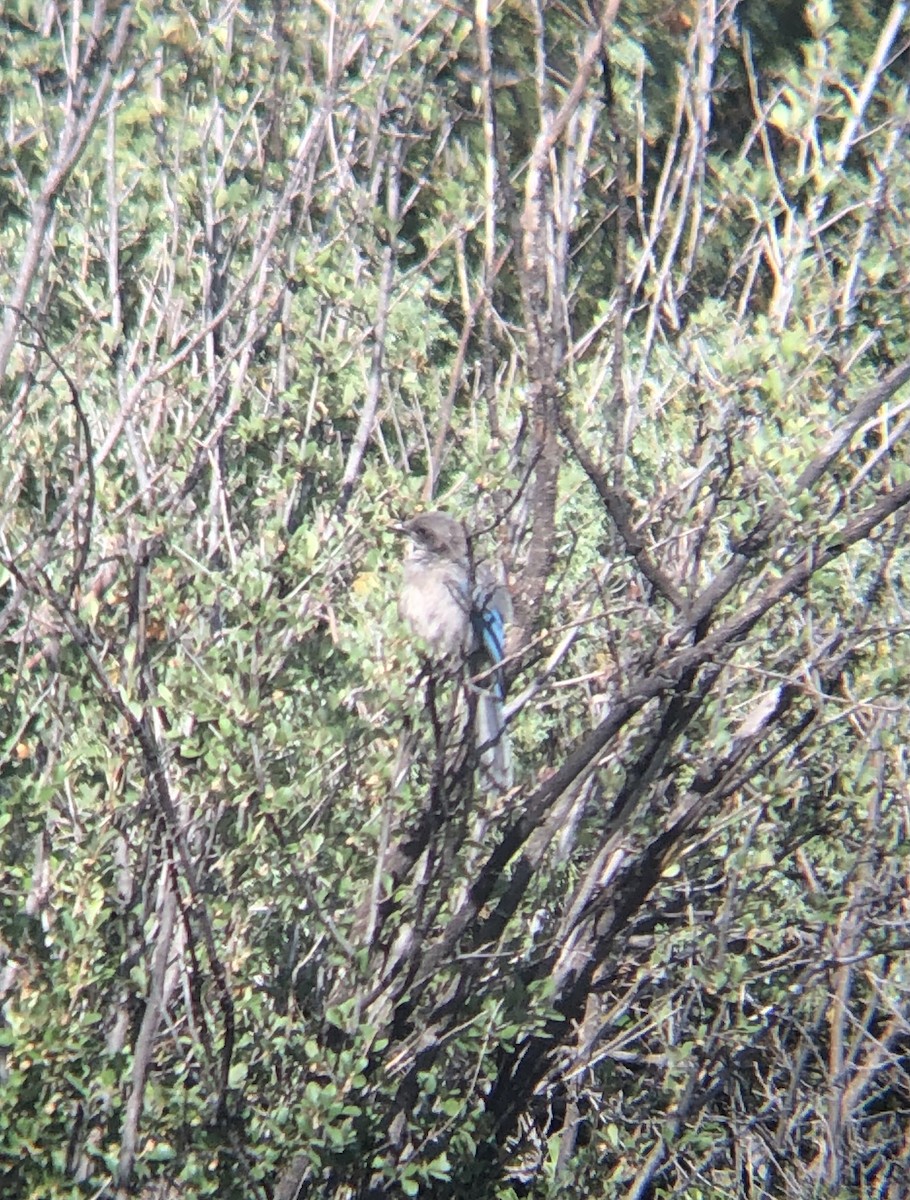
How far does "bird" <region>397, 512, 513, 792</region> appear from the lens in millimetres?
3600

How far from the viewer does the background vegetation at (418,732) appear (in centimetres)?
343

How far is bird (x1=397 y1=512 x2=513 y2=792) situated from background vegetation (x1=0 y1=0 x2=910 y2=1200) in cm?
11

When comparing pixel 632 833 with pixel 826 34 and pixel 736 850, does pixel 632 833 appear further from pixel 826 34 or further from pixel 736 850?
pixel 826 34

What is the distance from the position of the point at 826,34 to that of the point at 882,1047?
3209 millimetres

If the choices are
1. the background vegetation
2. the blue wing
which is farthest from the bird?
the background vegetation

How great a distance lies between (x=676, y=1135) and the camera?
4.62 metres

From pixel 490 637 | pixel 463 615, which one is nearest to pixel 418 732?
pixel 490 637

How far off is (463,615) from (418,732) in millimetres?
1441

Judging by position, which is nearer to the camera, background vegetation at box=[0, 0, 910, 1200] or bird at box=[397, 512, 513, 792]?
background vegetation at box=[0, 0, 910, 1200]

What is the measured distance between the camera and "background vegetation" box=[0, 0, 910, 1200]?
11.3 ft

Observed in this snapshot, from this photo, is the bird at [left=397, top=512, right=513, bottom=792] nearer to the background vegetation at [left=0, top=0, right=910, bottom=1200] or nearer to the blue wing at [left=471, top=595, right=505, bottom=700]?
the blue wing at [left=471, top=595, right=505, bottom=700]

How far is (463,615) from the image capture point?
497 centimetres

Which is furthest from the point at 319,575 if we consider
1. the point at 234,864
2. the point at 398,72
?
the point at 398,72

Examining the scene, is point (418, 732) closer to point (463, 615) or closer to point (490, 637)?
point (490, 637)
